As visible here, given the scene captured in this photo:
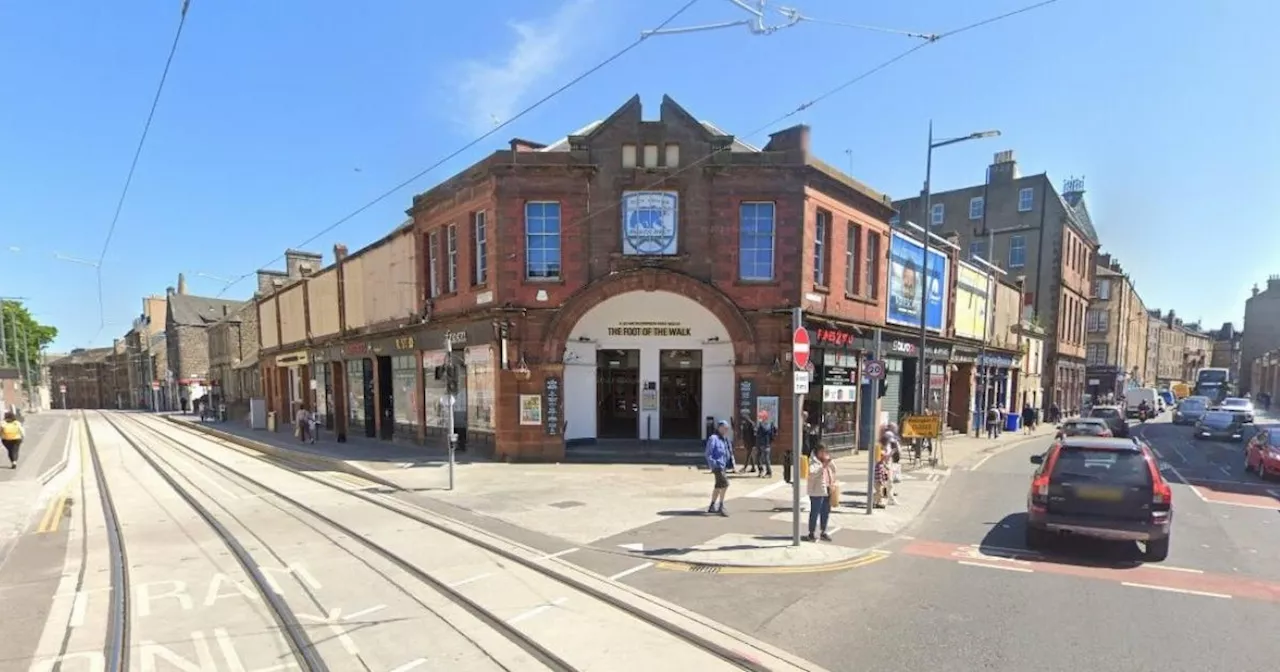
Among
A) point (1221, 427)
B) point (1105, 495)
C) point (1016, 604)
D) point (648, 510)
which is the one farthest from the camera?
point (1221, 427)

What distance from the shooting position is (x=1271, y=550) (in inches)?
343

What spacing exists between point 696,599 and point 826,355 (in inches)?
530

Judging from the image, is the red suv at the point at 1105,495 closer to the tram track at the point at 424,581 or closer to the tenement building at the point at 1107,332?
the tram track at the point at 424,581

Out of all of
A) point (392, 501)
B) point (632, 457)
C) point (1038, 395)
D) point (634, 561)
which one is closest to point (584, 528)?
point (634, 561)

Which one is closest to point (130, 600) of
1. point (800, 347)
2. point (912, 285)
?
point (800, 347)

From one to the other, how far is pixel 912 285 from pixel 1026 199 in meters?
25.2

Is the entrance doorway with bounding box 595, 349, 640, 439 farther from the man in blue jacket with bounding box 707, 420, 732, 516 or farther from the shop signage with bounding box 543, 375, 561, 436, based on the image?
the man in blue jacket with bounding box 707, 420, 732, 516

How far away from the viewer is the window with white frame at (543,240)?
1764 cm

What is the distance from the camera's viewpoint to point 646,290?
17.5 meters

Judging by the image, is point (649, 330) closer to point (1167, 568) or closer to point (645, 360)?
point (645, 360)

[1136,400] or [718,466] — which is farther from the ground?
[1136,400]

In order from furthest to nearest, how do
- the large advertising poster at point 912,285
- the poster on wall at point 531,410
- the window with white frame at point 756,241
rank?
the large advertising poster at point 912,285 → the window with white frame at point 756,241 → the poster on wall at point 531,410

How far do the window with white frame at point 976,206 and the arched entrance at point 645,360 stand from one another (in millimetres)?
35945

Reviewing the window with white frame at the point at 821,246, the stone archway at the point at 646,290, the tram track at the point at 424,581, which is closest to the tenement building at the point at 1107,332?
the window with white frame at the point at 821,246
